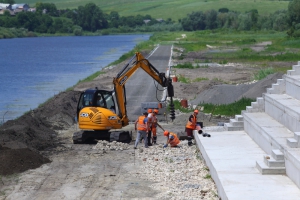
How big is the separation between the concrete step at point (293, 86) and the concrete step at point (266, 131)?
1.00 m

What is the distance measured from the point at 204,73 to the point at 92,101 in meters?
30.2

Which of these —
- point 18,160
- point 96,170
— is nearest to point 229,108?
point 96,170

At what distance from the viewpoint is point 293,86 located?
20297 millimetres

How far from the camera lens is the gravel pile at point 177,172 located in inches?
629

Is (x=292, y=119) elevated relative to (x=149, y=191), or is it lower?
elevated

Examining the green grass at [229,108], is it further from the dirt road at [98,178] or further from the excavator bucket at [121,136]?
the dirt road at [98,178]

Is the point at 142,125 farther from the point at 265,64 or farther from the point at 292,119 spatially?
the point at 265,64

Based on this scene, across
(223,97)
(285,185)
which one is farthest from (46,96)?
(285,185)

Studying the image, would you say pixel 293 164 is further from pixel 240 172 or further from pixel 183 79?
pixel 183 79

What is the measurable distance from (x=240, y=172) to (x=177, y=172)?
2792 mm

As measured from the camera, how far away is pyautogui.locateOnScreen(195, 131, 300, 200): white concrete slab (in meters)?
14.2

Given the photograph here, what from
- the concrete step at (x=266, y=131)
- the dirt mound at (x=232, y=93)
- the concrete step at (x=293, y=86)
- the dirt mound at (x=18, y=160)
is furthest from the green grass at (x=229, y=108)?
the dirt mound at (x=18, y=160)

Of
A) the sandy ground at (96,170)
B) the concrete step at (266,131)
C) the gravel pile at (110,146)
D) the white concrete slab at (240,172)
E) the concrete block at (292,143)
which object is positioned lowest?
the gravel pile at (110,146)

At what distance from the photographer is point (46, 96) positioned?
159ft
